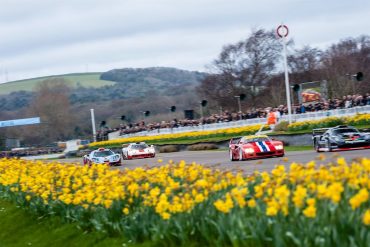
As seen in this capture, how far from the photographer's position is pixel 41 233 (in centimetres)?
1414

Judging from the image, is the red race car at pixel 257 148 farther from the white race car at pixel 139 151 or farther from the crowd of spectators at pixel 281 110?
the white race car at pixel 139 151

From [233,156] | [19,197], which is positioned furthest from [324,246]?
[233,156]

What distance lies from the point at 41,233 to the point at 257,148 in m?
18.0

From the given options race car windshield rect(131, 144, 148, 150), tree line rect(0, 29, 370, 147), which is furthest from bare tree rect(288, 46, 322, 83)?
race car windshield rect(131, 144, 148, 150)

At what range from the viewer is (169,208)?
30.8 ft

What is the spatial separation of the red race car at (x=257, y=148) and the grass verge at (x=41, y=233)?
15102 mm

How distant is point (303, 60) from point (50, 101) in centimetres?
6554

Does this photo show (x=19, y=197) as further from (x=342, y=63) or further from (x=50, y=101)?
(x=50, y=101)

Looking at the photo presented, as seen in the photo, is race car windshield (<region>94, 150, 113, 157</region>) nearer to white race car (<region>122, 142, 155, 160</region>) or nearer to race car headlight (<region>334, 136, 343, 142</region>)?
white race car (<region>122, 142, 155, 160</region>)

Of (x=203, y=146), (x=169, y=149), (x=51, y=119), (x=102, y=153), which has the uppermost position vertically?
(x=51, y=119)

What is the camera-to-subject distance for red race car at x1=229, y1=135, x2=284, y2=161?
30.8m

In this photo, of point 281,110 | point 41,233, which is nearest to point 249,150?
point 41,233

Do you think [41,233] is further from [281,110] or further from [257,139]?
[281,110]

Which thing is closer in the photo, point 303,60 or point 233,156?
point 233,156
